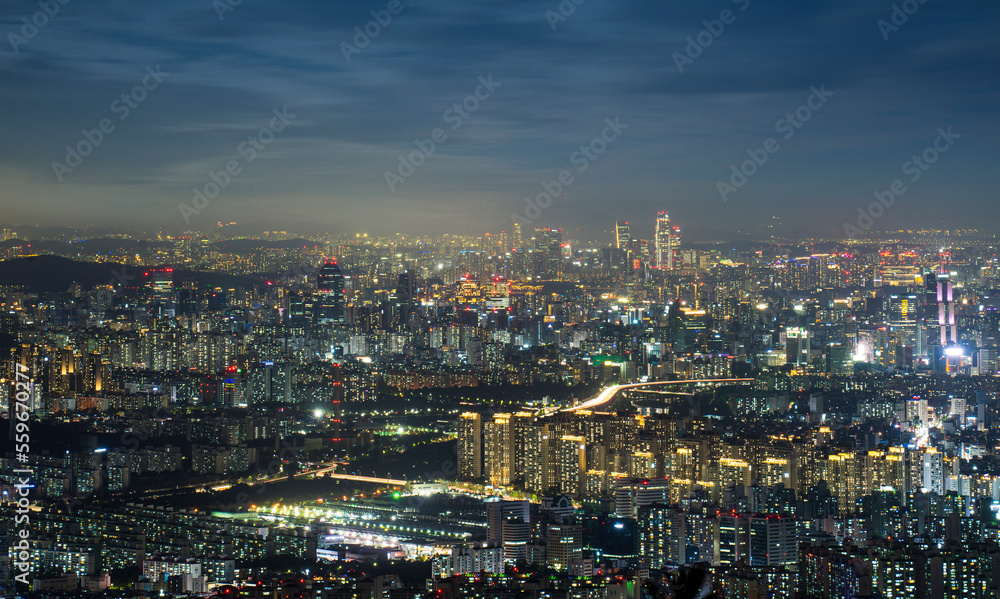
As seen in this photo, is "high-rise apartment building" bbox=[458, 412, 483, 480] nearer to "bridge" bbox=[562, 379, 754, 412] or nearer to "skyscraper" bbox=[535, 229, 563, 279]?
"bridge" bbox=[562, 379, 754, 412]

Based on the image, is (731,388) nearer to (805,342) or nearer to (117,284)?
(805,342)

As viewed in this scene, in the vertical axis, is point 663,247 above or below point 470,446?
above

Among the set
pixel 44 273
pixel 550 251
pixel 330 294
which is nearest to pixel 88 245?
pixel 44 273

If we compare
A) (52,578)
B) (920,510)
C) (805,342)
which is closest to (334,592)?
(52,578)

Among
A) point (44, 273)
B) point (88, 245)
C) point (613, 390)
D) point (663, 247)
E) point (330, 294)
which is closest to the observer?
point (613, 390)

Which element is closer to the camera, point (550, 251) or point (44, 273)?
point (44, 273)

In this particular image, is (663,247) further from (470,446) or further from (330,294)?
(470,446)

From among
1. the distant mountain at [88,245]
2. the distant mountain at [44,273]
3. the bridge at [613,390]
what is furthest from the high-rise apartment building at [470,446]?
the distant mountain at [88,245]

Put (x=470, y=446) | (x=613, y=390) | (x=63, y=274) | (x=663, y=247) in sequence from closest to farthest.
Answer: (x=470, y=446) → (x=613, y=390) → (x=63, y=274) → (x=663, y=247)

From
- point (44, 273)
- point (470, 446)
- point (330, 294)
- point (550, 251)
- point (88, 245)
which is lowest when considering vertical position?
point (470, 446)
